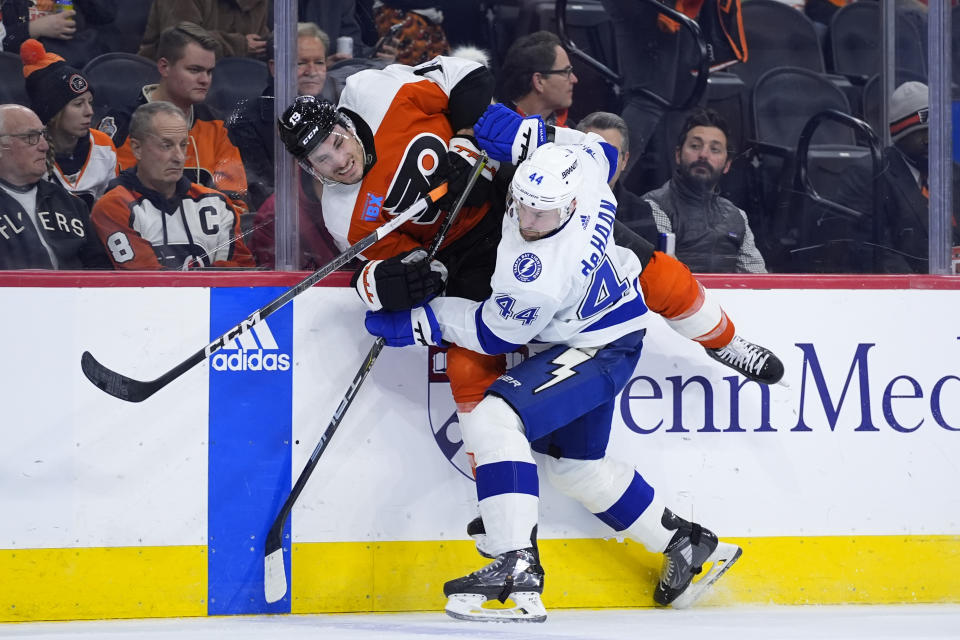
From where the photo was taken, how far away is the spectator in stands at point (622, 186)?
280cm

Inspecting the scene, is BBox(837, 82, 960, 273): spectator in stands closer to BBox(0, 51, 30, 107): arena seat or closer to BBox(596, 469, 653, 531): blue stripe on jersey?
BBox(596, 469, 653, 531): blue stripe on jersey

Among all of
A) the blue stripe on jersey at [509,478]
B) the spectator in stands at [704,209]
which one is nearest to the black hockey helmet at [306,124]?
the blue stripe on jersey at [509,478]

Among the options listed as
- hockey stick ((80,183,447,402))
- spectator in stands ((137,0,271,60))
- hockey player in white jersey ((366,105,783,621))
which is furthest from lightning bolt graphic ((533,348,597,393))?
spectator in stands ((137,0,271,60))

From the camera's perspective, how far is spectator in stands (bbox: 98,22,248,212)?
2592mm

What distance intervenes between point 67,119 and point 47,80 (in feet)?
0.36

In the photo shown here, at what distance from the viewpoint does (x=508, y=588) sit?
2227 mm

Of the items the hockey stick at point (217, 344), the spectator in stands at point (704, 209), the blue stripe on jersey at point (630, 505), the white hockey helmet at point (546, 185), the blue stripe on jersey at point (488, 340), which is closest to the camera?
the white hockey helmet at point (546, 185)

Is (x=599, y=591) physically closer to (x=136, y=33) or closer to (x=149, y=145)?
(x=149, y=145)

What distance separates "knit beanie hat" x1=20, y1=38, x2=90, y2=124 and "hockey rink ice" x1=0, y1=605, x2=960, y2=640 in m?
1.29

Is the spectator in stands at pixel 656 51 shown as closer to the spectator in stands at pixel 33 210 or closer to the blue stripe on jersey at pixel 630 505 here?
the blue stripe on jersey at pixel 630 505

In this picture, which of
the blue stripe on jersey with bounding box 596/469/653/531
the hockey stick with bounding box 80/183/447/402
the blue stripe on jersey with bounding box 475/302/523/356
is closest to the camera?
the blue stripe on jersey with bounding box 475/302/523/356

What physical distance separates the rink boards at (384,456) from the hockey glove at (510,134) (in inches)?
22.0

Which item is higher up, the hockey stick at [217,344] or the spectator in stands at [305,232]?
the spectator in stands at [305,232]

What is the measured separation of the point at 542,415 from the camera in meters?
2.31
